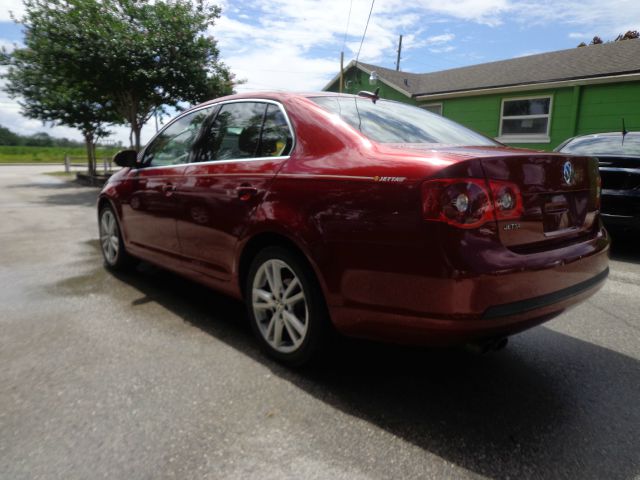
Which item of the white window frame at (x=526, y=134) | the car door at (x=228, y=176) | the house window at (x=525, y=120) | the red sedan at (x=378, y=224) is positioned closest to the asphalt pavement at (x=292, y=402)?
the red sedan at (x=378, y=224)

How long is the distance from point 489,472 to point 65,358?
248cm

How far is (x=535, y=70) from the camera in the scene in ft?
50.9

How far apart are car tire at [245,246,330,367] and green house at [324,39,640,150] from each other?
1305cm

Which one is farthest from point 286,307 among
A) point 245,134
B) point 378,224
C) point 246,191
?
point 245,134

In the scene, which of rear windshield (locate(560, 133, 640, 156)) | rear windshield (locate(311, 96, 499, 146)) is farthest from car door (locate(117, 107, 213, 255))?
rear windshield (locate(560, 133, 640, 156))

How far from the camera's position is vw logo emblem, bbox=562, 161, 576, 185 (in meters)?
2.43

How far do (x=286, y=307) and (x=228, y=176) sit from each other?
0.94 metres

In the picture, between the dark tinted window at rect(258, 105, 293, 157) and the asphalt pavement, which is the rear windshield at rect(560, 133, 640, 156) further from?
the dark tinted window at rect(258, 105, 293, 157)

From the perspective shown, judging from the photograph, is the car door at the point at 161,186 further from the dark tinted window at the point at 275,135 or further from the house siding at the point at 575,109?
the house siding at the point at 575,109

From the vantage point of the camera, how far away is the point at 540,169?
7.56 ft

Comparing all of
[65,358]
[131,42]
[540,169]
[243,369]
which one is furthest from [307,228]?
[131,42]

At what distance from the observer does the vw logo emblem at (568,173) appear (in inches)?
95.8

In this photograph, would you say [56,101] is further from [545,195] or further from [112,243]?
[545,195]

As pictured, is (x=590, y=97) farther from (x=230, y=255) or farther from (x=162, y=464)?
(x=162, y=464)
